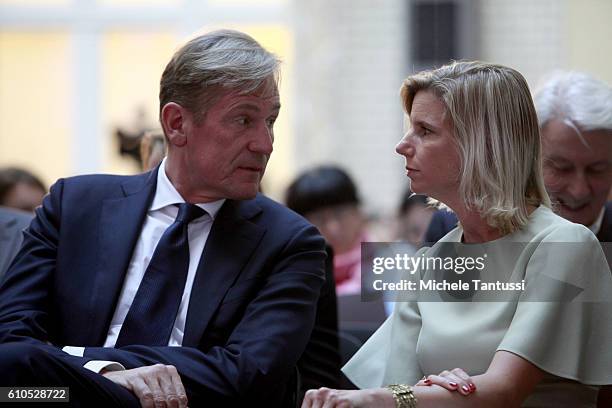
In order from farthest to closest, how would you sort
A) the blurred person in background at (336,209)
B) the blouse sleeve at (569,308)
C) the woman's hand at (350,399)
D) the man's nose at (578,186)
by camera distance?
the blurred person in background at (336,209), the man's nose at (578,186), the blouse sleeve at (569,308), the woman's hand at (350,399)

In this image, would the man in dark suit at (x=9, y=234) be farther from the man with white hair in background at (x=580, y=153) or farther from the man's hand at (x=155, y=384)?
the man with white hair in background at (x=580, y=153)

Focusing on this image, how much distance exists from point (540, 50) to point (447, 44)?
38.8 inches

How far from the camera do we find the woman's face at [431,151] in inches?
112

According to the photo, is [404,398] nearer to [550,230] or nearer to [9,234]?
[550,230]

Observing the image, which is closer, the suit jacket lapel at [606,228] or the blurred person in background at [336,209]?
the suit jacket lapel at [606,228]

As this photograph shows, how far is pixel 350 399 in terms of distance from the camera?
2.52 meters

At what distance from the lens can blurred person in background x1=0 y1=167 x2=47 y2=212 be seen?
5242 mm

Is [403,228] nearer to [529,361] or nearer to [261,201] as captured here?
[261,201]

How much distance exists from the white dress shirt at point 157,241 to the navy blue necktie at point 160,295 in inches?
1.1

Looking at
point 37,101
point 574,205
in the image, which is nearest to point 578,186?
point 574,205

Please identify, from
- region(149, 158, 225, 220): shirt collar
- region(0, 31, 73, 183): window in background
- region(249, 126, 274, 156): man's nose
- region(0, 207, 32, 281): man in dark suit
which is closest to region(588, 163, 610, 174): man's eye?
region(249, 126, 274, 156): man's nose

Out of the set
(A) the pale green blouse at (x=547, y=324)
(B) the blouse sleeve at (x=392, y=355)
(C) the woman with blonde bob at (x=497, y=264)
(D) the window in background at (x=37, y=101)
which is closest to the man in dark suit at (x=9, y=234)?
(B) the blouse sleeve at (x=392, y=355)

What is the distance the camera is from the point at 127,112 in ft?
41.8

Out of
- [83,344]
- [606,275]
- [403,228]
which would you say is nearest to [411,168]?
[606,275]
